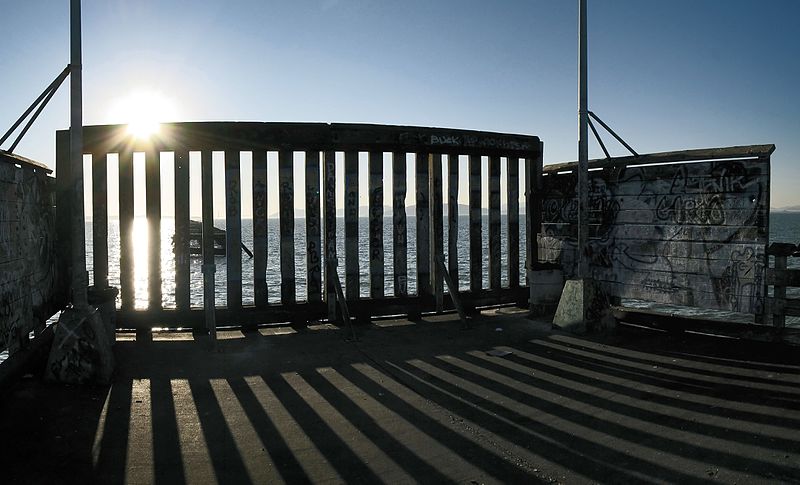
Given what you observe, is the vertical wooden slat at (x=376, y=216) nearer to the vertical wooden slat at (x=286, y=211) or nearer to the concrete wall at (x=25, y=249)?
the vertical wooden slat at (x=286, y=211)

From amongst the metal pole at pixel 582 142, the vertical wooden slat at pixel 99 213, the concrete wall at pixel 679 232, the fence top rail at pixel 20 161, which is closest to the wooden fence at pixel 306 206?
the vertical wooden slat at pixel 99 213

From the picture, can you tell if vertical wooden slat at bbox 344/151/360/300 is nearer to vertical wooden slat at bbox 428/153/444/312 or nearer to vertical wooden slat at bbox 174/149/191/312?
vertical wooden slat at bbox 428/153/444/312

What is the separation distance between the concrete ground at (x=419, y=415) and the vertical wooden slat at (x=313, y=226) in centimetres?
146

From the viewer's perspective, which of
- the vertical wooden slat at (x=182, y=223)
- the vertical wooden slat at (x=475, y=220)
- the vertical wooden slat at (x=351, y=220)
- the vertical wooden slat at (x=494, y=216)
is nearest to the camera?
the vertical wooden slat at (x=182, y=223)

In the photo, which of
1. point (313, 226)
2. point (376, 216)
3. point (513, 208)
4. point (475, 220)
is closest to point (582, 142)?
point (513, 208)

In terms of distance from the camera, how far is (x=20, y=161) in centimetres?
611

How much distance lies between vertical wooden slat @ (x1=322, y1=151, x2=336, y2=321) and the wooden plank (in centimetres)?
108

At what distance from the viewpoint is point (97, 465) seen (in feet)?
13.2

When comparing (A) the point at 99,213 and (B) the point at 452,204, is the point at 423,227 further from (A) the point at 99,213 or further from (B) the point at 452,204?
(A) the point at 99,213

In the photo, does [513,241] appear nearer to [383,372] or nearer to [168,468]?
[383,372]

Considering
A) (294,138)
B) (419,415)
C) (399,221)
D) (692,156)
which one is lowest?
(419,415)

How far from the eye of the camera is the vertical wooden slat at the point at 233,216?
8.49m

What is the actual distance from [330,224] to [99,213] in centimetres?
359

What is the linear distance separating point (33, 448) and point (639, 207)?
27.0 feet
